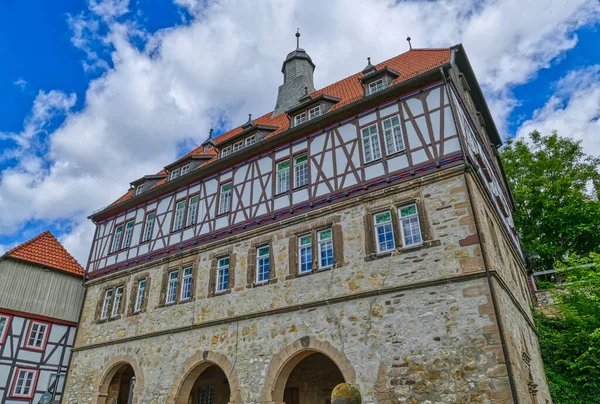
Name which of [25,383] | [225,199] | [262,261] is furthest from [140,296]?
[262,261]

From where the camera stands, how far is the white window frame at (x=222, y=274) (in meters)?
15.0

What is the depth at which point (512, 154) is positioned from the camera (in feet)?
87.1

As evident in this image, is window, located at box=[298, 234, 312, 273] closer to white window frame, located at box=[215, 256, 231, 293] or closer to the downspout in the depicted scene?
white window frame, located at box=[215, 256, 231, 293]

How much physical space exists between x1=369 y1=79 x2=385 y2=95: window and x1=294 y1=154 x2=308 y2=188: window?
3.13 m

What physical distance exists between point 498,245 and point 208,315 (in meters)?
9.41

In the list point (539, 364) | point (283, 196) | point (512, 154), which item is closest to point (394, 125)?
point (283, 196)

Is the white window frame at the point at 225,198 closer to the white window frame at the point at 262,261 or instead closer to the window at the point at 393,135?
the white window frame at the point at 262,261

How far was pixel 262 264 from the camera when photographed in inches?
567

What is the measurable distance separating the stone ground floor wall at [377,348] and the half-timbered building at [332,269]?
0.04 metres

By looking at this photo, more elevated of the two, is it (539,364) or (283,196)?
(283,196)

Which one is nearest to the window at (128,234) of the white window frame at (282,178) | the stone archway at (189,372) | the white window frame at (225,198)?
the white window frame at (225,198)

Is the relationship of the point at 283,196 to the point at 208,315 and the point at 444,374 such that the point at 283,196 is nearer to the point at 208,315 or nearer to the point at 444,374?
the point at 208,315

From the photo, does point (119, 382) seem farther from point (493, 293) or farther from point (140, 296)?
point (493, 293)

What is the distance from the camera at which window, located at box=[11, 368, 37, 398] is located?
17.2 metres
